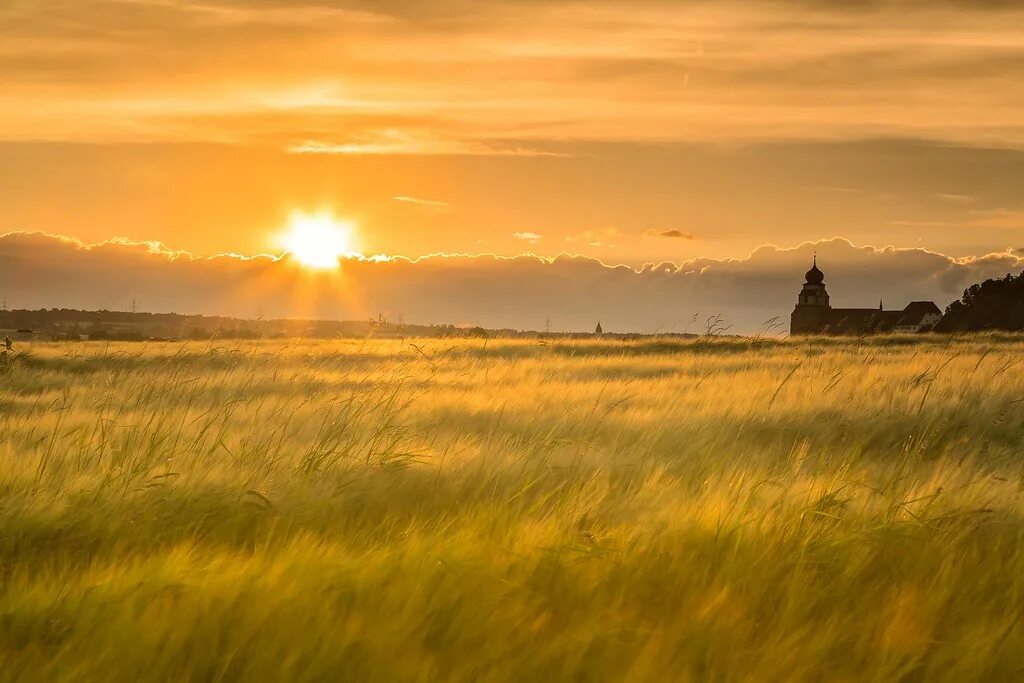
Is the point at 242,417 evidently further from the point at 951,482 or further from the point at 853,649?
the point at 853,649

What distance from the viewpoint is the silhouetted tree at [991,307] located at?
232 feet

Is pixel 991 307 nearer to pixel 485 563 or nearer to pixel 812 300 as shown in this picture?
pixel 812 300

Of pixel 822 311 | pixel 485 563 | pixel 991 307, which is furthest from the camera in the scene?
pixel 822 311

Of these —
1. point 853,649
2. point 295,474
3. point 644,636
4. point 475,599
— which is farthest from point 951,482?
point 295,474

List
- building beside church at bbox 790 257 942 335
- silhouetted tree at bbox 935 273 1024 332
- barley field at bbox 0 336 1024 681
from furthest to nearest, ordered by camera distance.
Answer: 1. building beside church at bbox 790 257 942 335
2. silhouetted tree at bbox 935 273 1024 332
3. barley field at bbox 0 336 1024 681

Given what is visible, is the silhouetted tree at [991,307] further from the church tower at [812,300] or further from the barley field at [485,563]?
the barley field at [485,563]

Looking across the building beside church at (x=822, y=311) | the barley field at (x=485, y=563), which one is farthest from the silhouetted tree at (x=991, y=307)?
the barley field at (x=485, y=563)

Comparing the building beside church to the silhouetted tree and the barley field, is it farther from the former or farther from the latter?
the barley field

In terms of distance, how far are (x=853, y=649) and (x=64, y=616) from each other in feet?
Answer: 8.88

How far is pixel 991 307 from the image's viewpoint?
73.4 metres

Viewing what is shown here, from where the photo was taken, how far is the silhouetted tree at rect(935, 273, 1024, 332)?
70.8 metres

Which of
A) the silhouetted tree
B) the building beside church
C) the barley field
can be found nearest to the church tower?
the building beside church

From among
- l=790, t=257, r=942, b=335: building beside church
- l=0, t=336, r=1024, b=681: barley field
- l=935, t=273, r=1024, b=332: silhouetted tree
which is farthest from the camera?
l=790, t=257, r=942, b=335: building beside church

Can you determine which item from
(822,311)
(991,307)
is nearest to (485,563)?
(991,307)
